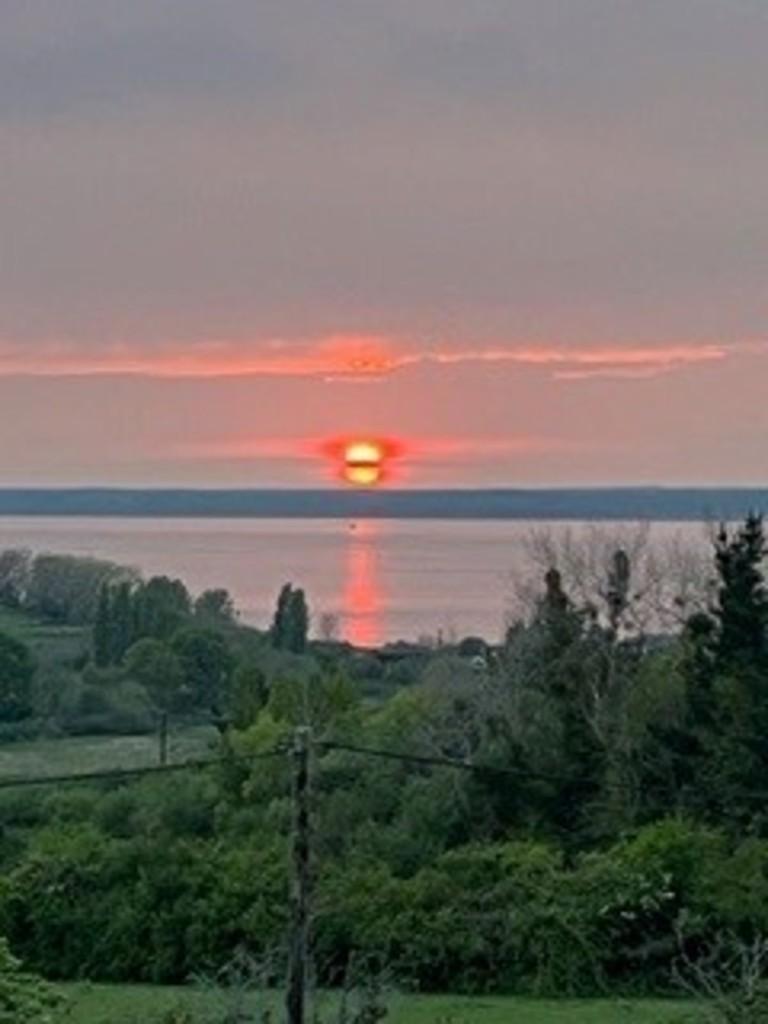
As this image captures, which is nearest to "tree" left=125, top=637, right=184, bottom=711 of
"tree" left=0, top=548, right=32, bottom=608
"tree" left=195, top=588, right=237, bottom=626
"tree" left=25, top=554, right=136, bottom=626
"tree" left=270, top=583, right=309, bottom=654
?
"tree" left=270, top=583, right=309, bottom=654

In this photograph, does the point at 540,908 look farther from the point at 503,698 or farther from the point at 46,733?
the point at 46,733

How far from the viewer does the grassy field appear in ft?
80.7

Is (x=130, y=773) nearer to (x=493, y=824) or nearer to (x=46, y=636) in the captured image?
(x=493, y=824)

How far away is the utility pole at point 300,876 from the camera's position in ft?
47.7

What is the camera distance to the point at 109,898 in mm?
30812

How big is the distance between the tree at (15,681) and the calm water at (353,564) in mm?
12776

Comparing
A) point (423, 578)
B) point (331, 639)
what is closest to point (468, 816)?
point (331, 639)

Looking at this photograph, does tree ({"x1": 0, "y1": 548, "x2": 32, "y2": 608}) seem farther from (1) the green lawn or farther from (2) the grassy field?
(2) the grassy field

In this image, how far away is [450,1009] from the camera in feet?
85.9

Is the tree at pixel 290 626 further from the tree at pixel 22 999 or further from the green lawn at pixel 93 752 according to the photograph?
the tree at pixel 22 999

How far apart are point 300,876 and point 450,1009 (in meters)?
12.0

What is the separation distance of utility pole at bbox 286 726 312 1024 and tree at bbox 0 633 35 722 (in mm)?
41677

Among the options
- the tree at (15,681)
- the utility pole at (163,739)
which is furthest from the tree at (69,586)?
the utility pole at (163,739)

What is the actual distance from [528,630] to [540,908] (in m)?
8.74
